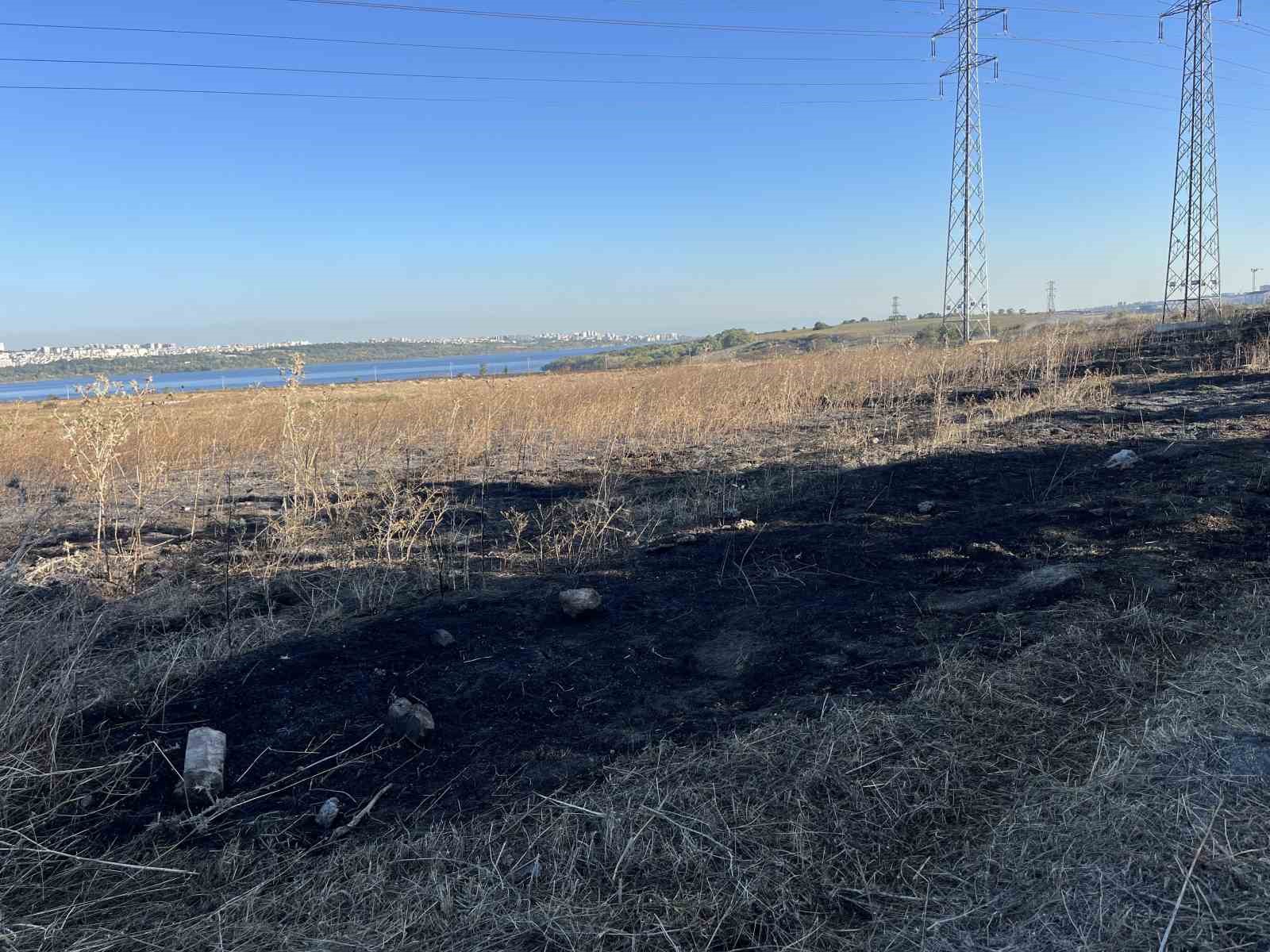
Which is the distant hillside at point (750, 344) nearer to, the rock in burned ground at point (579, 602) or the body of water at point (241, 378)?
the body of water at point (241, 378)

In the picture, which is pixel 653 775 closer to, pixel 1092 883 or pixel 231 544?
pixel 1092 883

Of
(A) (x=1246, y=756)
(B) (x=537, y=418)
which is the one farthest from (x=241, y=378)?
(A) (x=1246, y=756)

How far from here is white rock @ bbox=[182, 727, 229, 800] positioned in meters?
2.88

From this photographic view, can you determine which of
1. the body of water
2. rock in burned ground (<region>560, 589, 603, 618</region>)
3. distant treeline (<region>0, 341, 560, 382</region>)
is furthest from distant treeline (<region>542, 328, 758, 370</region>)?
rock in burned ground (<region>560, 589, 603, 618</region>)

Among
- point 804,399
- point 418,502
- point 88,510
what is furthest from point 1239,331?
point 88,510

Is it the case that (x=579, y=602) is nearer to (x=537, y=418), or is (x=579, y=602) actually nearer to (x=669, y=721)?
(x=669, y=721)

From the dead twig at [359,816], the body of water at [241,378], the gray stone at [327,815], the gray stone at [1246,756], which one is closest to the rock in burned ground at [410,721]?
the dead twig at [359,816]

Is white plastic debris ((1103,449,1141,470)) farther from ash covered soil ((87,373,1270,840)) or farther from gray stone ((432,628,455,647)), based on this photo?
gray stone ((432,628,455,647))

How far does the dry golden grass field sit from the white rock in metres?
0.04

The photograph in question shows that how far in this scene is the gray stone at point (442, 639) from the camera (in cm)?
411

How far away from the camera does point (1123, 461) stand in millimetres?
7219

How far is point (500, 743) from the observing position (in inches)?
126

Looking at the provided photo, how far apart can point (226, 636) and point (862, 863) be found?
3562mm

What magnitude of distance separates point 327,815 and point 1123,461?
730 centimetres
